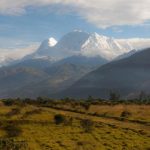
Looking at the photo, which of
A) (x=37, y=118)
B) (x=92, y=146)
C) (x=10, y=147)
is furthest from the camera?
(x=37, y=118)

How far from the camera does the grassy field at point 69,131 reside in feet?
281

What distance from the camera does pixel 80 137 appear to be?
92.6 metres

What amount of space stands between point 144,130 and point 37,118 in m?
27.8

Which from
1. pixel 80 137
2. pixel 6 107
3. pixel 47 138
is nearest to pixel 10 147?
pixel 47 138

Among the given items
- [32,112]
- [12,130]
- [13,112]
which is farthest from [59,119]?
[12,130]

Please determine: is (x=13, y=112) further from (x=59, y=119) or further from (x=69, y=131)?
(x=69, y=131)

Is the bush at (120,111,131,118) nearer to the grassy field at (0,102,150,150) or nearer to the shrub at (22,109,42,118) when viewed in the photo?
the grassy field at (0,102,150,150)

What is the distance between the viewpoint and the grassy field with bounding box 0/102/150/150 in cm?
8556

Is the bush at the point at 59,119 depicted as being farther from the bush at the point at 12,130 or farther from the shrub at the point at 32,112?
the bush at the point at 12,130

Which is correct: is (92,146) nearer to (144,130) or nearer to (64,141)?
(64,141)

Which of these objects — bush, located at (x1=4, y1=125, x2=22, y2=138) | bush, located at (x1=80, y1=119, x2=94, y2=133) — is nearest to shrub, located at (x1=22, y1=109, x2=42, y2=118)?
bush, located at (x1=4, y1=125, x2=22, y2=138)

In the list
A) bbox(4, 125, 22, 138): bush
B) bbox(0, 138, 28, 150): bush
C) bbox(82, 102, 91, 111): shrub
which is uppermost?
bbox(82, 102, 91, 111): shrub

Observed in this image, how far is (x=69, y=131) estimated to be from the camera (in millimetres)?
96938

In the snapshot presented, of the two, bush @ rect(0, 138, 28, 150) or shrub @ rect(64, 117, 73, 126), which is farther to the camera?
shrub @ rect(64, 117, 73, 126)
